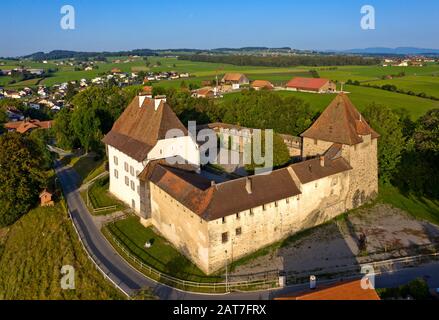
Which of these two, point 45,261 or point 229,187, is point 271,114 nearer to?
point 229,187

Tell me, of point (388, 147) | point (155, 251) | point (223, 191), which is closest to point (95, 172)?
point (155, 251)

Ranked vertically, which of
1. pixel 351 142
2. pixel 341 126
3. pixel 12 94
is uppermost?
pixel 12 94

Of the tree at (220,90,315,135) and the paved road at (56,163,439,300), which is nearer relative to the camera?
the paved road at (56,163,439,300)

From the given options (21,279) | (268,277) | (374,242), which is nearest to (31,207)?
(21,279)

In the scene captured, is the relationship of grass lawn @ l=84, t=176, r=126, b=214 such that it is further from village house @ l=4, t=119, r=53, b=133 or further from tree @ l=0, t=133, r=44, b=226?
village house @ l=4, t=119, r=53, b=133

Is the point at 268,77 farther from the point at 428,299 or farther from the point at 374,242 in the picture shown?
the point at 428,299

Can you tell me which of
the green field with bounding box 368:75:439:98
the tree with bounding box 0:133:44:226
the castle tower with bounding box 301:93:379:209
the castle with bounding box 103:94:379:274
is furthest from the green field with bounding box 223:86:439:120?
the tree with bounding box 0:133:44:226

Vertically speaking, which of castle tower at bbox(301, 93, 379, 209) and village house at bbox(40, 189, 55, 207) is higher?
castle tower at bbox(301, 93, 379, 209)

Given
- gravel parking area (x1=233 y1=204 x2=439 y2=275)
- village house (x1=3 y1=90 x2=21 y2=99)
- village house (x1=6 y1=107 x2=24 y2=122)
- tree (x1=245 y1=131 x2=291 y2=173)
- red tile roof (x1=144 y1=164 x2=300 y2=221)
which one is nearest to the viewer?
red tile roof (x1=144 y1=164 x2=300 y2=221)
